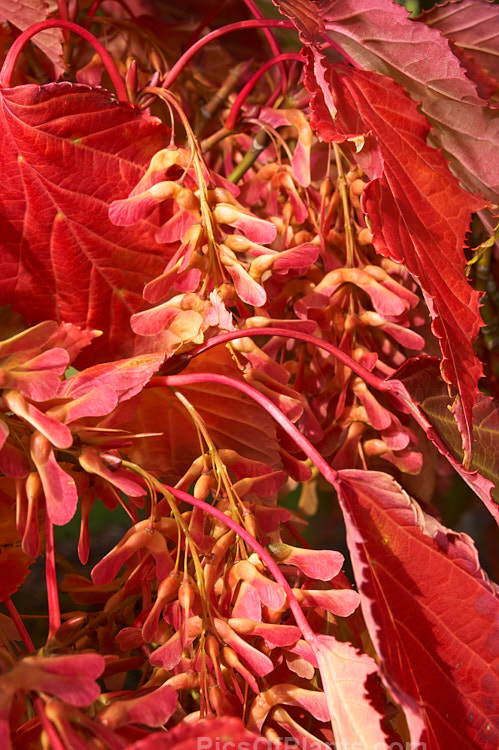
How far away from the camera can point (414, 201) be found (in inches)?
13.5

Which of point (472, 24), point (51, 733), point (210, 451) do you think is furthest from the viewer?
point (472, 24)

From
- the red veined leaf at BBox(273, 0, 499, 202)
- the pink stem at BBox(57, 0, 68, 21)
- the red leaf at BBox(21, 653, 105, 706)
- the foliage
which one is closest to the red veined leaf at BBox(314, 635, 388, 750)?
the foliage

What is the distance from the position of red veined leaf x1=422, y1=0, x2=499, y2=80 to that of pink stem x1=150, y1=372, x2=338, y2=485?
0.27 meters

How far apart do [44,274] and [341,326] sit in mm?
160

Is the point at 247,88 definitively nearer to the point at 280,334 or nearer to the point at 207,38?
the point at 207,38

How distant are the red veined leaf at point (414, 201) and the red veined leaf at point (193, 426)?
95 millimetres

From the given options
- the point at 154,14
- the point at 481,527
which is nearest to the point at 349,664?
the point at 154,14

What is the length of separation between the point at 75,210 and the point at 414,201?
0.53ft

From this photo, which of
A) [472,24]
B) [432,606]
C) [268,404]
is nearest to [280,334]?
[268,404]

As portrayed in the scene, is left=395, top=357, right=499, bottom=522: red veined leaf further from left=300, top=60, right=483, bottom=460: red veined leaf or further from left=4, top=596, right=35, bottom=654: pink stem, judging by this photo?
left=4, top=596, right=35, bottom=654: pink stem

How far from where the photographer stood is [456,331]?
0.31 metres

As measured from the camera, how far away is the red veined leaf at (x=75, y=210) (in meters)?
0.32

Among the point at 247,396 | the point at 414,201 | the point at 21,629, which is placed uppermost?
the point at 414,201

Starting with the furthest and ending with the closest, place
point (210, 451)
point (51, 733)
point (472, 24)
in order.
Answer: point (472, 24) < point (210, 451) < point (51, 733)
